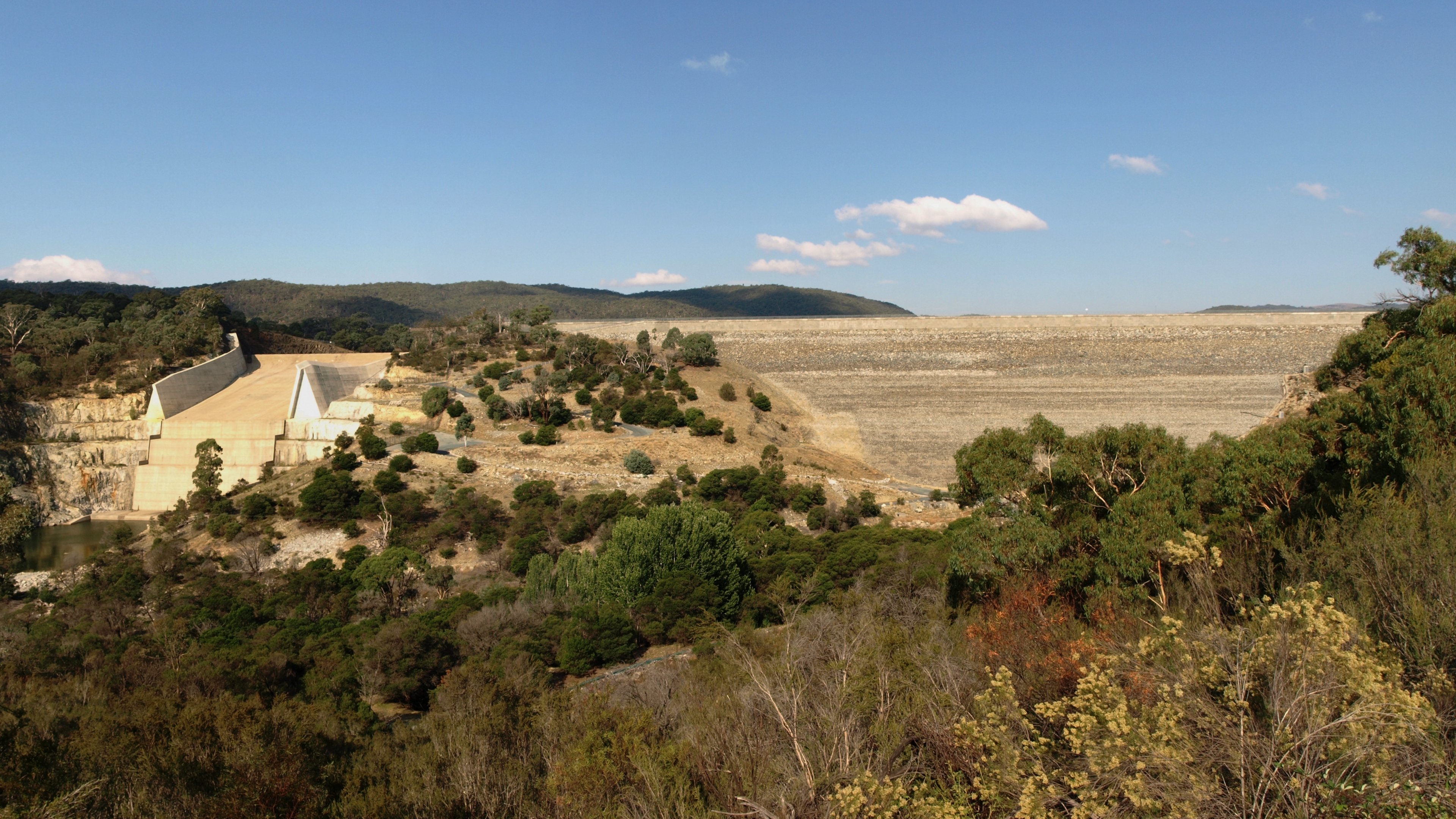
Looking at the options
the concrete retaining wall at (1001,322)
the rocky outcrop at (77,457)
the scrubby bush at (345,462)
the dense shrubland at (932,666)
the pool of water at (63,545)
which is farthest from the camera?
the concrete retaining wall at (1001,322)

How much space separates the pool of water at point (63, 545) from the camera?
2289cm

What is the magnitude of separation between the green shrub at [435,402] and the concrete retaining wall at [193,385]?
33.1ft

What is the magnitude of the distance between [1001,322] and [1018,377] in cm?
422

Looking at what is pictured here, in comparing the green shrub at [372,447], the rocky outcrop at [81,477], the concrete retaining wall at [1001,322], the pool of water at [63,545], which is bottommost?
the pool of water at [63,545]

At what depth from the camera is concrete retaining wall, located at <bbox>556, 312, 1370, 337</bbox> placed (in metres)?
34.3

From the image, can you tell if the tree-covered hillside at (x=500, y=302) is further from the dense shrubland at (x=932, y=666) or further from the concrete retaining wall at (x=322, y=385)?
the dense shrubland at (x=932, y=666)

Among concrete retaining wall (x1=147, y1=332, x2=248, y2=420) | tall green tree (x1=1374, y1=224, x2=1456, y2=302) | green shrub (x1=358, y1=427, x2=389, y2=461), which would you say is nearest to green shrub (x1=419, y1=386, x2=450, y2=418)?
green shrub (x1=358, y1=427, x2=389, y2=461)

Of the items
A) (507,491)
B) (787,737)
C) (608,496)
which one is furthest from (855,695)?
(507,491)

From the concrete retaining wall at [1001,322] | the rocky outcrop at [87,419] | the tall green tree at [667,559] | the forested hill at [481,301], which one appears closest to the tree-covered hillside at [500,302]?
the forested hill at [481,301]

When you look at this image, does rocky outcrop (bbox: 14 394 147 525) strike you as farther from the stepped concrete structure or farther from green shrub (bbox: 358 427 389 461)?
green shrub (bbox: 358 427 389 461)

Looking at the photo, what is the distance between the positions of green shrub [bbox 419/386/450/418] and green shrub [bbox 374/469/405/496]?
17.0 feet

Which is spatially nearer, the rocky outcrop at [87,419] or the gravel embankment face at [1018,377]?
the rocky outcrop at [87,419]

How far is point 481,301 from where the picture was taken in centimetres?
9056

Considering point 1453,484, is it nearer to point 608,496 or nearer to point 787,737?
point 787,737
